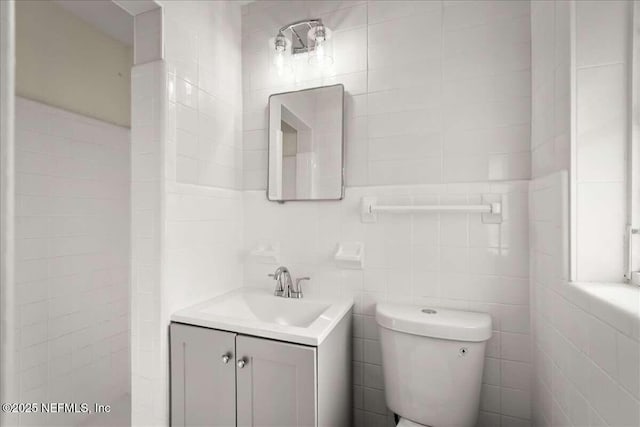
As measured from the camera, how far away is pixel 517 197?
1271mm

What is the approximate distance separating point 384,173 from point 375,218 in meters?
0.22

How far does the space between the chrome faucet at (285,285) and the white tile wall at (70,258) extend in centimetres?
119

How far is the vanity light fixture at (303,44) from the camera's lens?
1483 mm

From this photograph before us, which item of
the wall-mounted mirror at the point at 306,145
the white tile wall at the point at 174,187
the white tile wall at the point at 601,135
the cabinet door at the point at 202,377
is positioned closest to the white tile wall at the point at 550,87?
the white tile wall at the point at 601,135

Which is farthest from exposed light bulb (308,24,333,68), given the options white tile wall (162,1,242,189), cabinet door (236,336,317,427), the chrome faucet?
cabinet door (236,336,317,427)

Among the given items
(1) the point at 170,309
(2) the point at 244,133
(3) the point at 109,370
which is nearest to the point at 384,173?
(2) the point at 244,133

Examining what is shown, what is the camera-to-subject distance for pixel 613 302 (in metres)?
0.68

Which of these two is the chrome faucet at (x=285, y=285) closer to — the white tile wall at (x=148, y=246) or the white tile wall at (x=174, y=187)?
the white tile wall at (x=174, y=187)

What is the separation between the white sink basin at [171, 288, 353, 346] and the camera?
1094 mm

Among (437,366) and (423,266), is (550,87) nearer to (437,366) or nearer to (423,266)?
(423,266)

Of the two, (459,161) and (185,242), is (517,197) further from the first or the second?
(185,242)

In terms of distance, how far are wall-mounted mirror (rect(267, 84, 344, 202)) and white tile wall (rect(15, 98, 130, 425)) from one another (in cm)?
112

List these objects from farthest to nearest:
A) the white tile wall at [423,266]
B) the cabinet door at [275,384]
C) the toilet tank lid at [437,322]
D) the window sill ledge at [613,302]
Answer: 1. the white tile wall at [423,266]
2. the toilet tank lid at [437,322]
3. the cabinet door at [275,384]
4. the window sill ledge at [613,302]

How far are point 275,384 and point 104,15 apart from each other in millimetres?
2207
